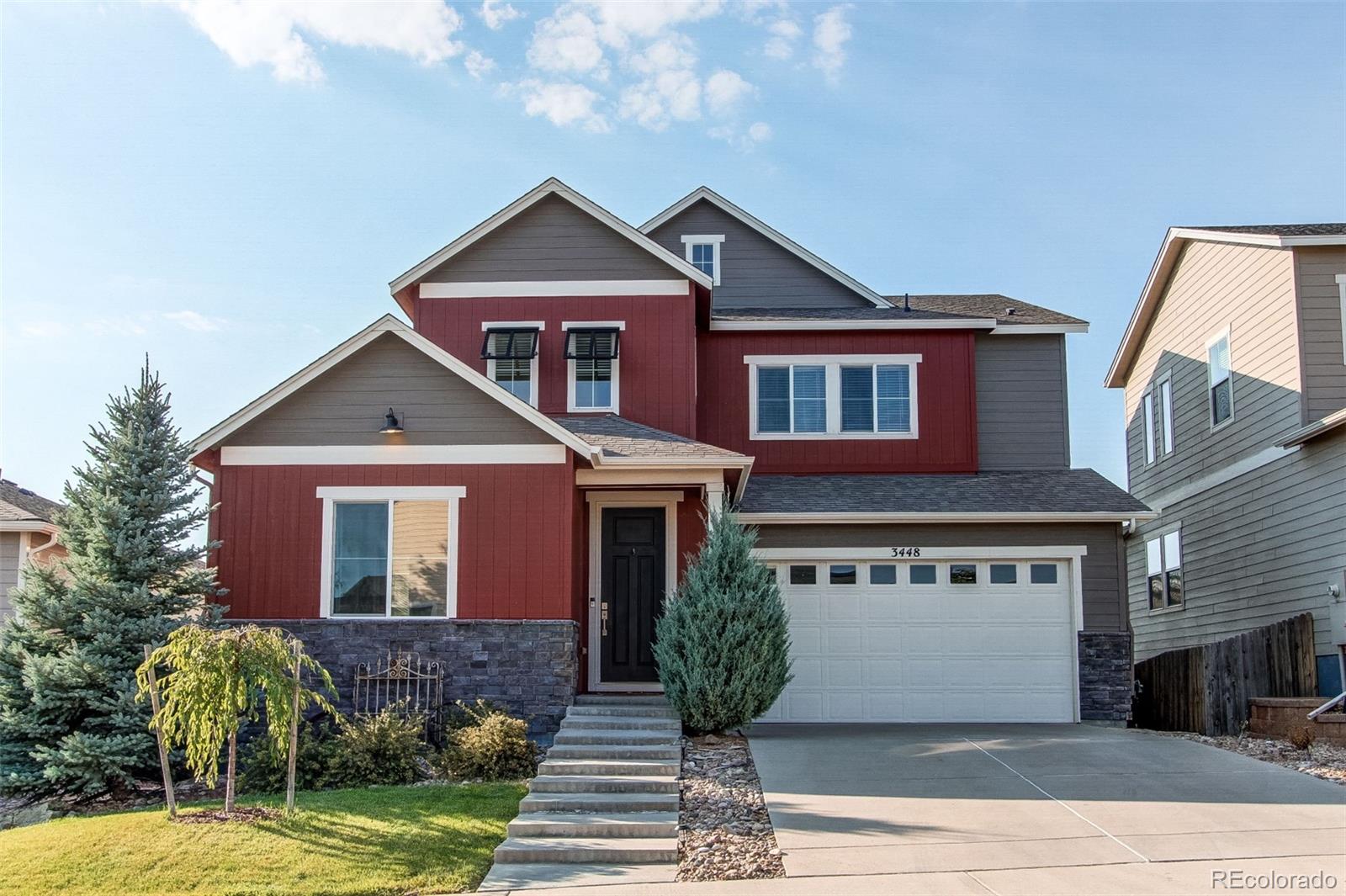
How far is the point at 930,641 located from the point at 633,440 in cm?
485

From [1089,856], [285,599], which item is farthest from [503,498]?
[1089,856]

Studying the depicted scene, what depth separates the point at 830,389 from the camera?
59.8 feet

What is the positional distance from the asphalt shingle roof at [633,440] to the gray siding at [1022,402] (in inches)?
202

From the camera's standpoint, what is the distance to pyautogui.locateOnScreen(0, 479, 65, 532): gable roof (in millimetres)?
16750

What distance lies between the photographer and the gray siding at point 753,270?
19.9 m

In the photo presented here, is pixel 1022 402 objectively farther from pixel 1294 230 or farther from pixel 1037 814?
pixel 1037 814

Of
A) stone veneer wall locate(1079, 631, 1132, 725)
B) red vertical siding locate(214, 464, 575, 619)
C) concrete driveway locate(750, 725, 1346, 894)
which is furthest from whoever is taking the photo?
stone veneer wall locate(1079, 631, 1132, 725)

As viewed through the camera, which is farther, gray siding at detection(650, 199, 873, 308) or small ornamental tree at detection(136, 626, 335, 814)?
gray siding at detection(650, 199, 873, 308)

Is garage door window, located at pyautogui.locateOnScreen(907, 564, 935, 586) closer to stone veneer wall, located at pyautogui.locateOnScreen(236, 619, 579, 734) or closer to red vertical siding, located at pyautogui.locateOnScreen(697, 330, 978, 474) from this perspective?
red vertical siding, located at pyautogui.locateOnScreen(697, 330, 978, 474)

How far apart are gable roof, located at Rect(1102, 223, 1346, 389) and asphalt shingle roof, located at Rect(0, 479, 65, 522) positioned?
1589cm

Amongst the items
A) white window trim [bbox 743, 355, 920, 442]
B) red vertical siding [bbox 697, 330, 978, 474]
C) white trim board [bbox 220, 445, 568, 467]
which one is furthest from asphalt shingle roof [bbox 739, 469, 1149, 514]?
white trim board [bbox 220, 445, 568, 467]

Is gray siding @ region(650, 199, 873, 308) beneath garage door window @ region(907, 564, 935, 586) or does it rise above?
above

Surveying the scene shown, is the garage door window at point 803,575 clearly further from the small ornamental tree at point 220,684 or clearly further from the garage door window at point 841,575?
the small ornamental tree at point 220,684

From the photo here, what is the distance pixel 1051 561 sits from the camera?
53.8 feet
